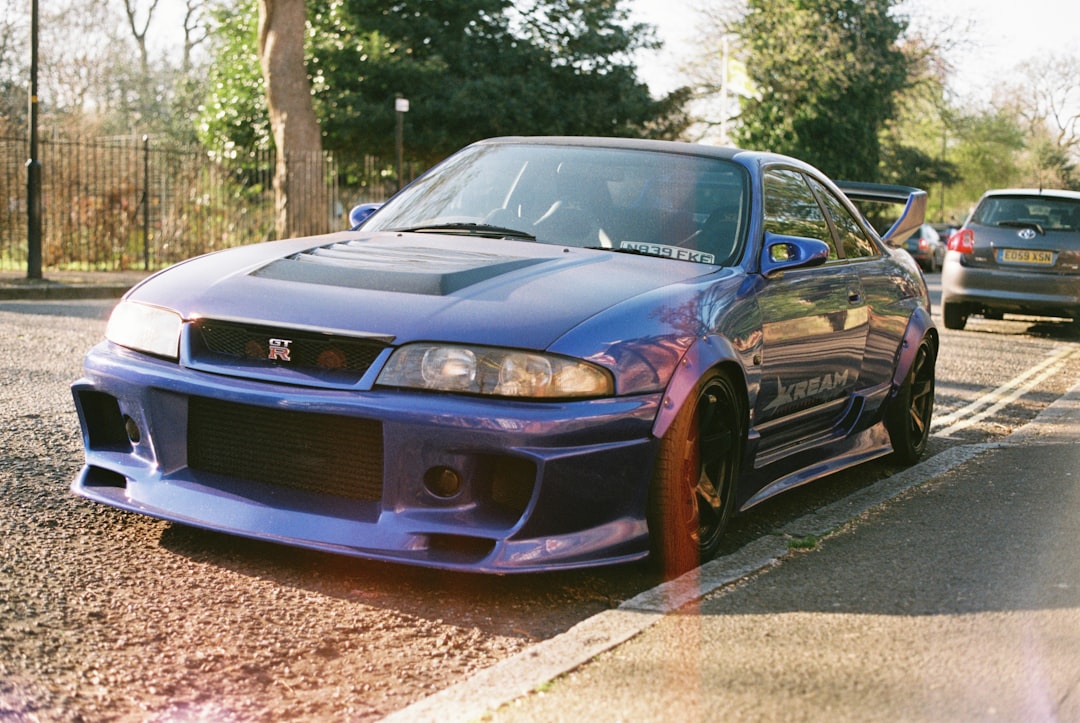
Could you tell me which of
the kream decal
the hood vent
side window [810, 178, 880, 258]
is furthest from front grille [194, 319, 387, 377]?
side window [810, 178, 880, 258]

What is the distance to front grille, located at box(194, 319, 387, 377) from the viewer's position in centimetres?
381

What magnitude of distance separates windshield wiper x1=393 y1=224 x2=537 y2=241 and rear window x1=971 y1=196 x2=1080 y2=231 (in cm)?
1123

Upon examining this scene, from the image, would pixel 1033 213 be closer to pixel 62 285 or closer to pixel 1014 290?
pixel 1014 290

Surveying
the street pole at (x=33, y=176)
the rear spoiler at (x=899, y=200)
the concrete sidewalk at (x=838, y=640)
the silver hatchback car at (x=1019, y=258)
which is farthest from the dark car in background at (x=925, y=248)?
the concrete sidewalk at (x=838, y=640)

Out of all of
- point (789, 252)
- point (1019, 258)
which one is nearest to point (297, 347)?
point (789, 252)

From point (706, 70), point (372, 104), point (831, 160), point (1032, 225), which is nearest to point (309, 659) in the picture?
point (1032, 225)

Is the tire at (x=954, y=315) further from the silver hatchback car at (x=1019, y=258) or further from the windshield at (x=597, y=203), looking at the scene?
the windshield at (x=597, y=203)

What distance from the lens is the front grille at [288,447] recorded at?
3770 millimetres

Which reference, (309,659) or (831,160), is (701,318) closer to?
(309,659)

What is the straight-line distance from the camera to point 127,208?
69.1 ft

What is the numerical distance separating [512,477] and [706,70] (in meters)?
41.3

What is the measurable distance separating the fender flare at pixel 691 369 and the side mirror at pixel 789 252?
0.62 m

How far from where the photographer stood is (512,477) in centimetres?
376

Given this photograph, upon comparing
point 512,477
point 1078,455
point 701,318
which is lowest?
point 1078,455
